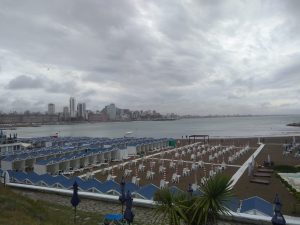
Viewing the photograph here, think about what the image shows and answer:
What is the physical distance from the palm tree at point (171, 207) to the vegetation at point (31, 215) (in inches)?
119

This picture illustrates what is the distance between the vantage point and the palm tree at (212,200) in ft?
17.6

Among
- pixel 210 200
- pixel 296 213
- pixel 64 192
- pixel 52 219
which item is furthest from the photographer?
pixel 64 192

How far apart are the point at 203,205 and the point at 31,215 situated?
4.75 m

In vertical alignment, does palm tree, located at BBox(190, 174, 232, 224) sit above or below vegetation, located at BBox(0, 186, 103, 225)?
above

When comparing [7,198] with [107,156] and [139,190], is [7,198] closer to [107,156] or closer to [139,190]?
[139,190]

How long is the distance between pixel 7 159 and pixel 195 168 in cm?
1183

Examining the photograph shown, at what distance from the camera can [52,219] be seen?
798cm

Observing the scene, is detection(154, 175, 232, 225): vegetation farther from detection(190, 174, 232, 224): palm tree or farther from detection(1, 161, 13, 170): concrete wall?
detection(1, 161, 13, 170): concrete wall

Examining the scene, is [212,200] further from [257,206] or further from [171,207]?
[257,206]

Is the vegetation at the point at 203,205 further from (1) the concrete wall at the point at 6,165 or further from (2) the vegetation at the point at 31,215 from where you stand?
(1) the concrete wall at the point at 6,165

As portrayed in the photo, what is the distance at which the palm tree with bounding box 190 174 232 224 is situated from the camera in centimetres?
536

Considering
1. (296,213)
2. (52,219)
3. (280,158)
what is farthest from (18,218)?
(280,158)

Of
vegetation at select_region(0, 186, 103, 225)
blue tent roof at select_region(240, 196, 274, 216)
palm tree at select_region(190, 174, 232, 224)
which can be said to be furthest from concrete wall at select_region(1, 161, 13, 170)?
palm tree at select_region(190, 174, 232, 224)

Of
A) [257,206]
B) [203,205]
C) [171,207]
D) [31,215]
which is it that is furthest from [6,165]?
[203,205]
